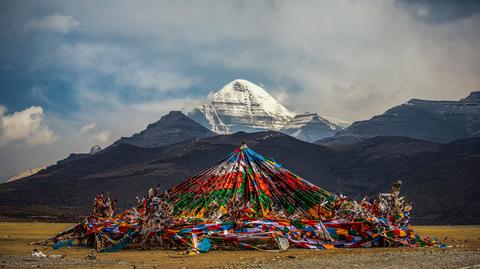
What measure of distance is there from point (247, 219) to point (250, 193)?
3570mm

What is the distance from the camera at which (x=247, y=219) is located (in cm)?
2253

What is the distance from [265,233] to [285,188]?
5.20m

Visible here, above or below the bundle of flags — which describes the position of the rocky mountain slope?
above

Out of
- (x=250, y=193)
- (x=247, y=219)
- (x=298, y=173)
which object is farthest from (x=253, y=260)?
(x=298, y=173)

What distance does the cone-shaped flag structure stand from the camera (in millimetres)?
24984

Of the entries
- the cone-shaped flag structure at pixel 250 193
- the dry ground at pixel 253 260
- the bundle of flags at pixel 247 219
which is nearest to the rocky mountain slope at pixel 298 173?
the cone-shaped flag structure at pixel 250 193

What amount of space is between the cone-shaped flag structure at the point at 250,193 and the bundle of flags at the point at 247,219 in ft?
0.15

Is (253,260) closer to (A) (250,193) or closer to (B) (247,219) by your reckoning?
(B) (247,219)

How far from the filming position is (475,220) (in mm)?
86625

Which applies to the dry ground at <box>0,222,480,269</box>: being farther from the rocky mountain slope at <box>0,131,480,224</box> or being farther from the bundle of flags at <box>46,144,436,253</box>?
the rocky mountain slope at <box>0,131,480,224</box>

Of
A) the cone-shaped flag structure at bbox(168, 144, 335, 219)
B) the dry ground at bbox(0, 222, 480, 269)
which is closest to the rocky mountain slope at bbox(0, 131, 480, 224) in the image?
the cone-shaped flag structure at bbox(168, 144, 335, 219)

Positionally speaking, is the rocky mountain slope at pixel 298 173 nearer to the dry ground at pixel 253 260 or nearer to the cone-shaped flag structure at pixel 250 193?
the cone-shaped flag structure at pixel 250 193

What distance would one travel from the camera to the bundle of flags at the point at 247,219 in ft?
71.8

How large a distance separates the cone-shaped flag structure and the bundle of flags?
1.8 inches
